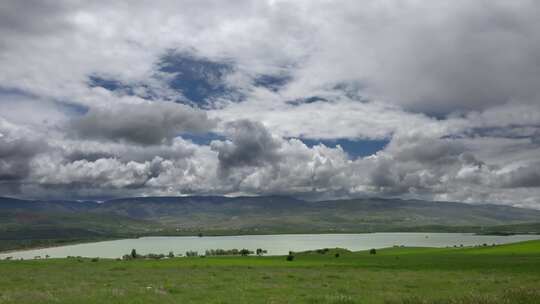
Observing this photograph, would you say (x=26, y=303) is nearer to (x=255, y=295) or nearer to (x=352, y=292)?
(x=255, y=295)

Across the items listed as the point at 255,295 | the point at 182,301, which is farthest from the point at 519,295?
the point at 182,301

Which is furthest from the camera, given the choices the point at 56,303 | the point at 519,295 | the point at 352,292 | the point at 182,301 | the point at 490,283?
the point at 490,283

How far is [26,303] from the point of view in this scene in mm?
23672

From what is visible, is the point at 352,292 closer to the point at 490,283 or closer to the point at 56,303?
the point at 490,283

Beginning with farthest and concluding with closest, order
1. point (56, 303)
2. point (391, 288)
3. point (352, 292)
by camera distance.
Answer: point (391, 288) → point (352, 292) → point (56, 303)

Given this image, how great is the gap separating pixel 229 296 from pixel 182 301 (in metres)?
3.27

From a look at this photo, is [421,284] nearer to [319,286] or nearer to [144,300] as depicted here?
[319,286]

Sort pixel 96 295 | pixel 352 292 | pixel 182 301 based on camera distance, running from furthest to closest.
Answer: pixel 352 292, pixel 96 295, pixel 182 301

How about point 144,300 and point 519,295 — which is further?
point 144,300

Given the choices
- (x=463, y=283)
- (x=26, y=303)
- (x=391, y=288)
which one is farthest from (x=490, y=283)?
(x=26, y=303)

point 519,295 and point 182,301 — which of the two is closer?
point 519,295

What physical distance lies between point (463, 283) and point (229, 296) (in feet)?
64.9

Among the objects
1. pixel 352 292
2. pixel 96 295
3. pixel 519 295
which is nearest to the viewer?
pixel 519 295

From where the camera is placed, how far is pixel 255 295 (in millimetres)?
27531
